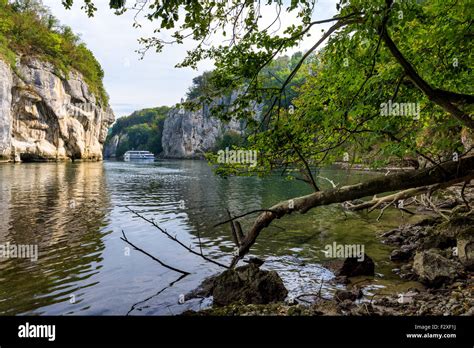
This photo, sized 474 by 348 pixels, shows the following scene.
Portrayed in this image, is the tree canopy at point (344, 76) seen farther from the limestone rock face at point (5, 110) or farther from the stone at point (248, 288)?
the limestone rock face at point (5, 110)

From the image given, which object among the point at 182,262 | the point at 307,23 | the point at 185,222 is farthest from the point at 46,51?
the point at 307,23

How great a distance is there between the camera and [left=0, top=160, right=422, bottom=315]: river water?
1087 centimetres

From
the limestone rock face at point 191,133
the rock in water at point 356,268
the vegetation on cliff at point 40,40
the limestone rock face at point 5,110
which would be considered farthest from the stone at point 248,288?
the limestone rock face at point 191,133

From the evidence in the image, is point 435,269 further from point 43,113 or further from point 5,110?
point 43,113

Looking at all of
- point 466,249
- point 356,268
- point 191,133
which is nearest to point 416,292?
point 356,268

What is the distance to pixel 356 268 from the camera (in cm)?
1289

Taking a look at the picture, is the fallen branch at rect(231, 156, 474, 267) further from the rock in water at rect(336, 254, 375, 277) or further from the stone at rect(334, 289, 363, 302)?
the rock in water at rect(336, 254, 375, 277)

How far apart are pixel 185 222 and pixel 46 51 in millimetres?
86855

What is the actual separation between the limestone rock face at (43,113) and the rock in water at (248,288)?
70.9m

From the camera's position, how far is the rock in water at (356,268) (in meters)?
12.9

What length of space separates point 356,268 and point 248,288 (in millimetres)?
4856
